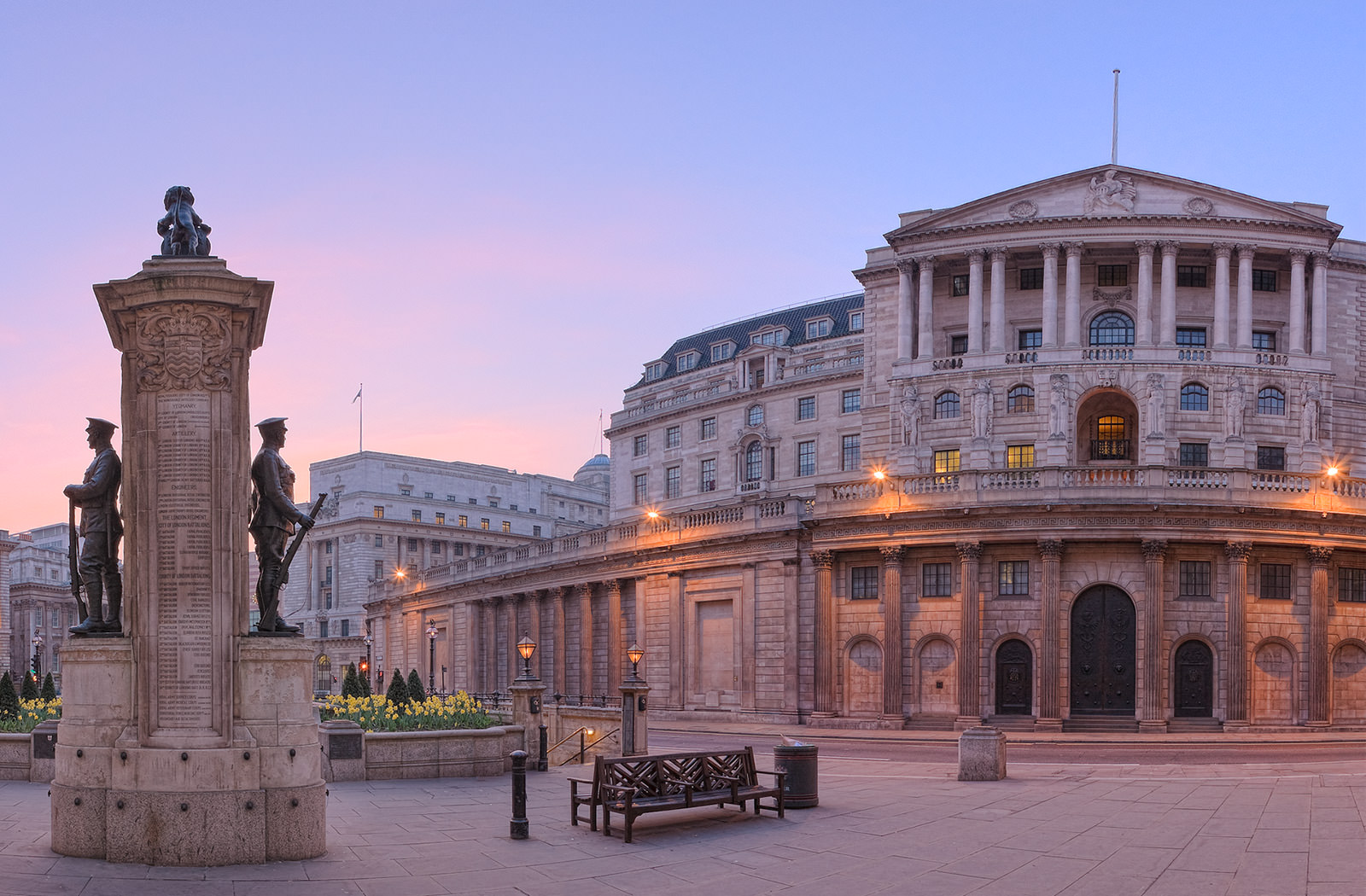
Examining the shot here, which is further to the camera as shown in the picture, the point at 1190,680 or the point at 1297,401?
the point at 1297,401

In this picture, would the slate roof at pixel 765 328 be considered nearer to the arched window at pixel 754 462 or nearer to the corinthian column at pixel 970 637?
the arched window at pixel 754 462

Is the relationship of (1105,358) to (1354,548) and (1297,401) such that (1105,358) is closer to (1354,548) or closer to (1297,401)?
(1297,401)

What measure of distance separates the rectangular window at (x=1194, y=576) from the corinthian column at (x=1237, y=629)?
829 millimetres

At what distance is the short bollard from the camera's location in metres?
18.1

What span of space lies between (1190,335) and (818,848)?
159 feet

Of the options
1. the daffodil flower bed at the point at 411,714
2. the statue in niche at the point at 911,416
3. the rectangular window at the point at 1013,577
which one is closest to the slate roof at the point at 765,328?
the statue in niche at the point at 911,416

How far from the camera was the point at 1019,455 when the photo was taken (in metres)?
58.3

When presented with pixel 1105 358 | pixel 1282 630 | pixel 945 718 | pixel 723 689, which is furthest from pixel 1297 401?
pixel 723 689

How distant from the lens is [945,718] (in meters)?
48.5

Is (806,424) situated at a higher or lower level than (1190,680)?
higher

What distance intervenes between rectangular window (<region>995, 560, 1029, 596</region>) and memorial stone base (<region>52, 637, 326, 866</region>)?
36508 millimetres

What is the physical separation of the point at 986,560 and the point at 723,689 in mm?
13511

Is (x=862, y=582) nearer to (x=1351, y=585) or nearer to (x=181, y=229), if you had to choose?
(x=1351, y=585)

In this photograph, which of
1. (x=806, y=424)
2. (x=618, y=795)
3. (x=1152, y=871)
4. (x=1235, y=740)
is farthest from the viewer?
(x=806, y=424)
